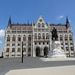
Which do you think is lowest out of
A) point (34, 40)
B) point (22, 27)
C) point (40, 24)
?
point (34, 40)

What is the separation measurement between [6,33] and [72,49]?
4900 centimetres

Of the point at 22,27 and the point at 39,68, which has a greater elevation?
the point at 22,27

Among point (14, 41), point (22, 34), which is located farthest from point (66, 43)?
point (14, 41)

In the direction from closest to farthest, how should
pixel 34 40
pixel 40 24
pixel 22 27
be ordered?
pixel 34 40 < pixel 40 24 < pixel 22 27

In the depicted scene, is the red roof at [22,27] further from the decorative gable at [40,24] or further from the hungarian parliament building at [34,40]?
the decorative gable at [40,24]

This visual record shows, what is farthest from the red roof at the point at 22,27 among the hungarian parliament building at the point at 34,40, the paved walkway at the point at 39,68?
the paved walkway at the point at 39,68

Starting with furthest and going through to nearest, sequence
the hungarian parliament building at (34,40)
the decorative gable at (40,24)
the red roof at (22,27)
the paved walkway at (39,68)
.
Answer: the red roof at (22,27)
the decorative gable at (40,24)
the hungarian parliament building at (34,40)
the paved walkway at (39,68)

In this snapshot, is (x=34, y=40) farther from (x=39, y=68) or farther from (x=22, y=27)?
(x=39, y=68)

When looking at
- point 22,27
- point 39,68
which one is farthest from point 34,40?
point 39,68

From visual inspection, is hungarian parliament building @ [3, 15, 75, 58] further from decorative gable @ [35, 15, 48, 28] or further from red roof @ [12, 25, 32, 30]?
red roof @ [12, 25, 32, 30]

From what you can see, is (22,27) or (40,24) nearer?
(40,24)

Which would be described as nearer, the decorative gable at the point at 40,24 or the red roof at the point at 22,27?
the decorative gable at the point at 40,24

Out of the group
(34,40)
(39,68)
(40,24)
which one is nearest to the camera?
(39,68)

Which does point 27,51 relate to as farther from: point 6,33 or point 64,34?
point 64,34
